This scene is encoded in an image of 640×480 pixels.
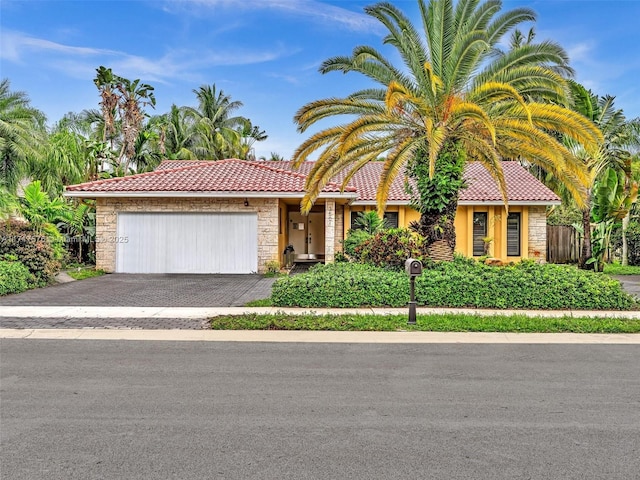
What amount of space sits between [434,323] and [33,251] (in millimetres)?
12061

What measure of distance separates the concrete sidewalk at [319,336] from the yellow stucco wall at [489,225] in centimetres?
1204

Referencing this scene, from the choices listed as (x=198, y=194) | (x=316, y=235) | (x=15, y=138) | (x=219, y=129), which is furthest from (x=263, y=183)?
(x=219, y=129)

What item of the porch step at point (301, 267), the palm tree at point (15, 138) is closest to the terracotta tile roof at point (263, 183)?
the porch step at point (301, 267)

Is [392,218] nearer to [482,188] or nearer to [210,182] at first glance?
[482,188]

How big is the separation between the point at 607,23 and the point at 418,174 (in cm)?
969

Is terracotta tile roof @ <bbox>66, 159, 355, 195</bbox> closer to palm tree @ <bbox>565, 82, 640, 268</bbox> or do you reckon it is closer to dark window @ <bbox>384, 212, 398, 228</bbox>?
dark window @ <bbox>384, 212, 398, 228</bbox>

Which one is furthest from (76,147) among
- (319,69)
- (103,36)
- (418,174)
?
(418,174)

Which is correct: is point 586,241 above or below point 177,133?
below

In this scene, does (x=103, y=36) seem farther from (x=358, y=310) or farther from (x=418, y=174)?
(x=358, y=310)

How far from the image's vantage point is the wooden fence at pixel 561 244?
2173 cm

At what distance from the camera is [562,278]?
10.5 m

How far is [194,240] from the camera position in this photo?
17.4 metres

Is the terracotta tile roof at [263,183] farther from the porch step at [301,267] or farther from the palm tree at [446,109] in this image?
the porch step at [301,267]

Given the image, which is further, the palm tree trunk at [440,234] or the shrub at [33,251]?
the shrub at [33,251]
